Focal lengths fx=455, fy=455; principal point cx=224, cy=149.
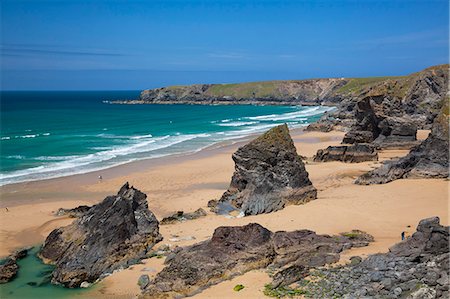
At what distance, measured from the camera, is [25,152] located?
1912 inches

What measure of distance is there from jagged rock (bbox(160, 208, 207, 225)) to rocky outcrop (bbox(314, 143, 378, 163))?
15857 mm

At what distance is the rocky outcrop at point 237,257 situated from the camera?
13.9 m

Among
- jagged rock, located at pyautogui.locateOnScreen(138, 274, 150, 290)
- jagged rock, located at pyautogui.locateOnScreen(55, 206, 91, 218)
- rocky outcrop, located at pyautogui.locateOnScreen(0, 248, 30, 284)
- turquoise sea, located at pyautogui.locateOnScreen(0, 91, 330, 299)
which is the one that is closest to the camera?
jagged rock, located at pyautogui.locateOnScreen(138, 274, 150, 290)

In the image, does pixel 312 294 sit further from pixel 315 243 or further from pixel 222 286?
pixel 315 243

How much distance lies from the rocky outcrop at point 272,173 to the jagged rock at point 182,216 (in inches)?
32.9

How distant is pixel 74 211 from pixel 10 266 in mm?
7612

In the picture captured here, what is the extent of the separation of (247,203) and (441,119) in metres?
13.2

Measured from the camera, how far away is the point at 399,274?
11.9m

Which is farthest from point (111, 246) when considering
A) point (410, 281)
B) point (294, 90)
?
point (294, 90)

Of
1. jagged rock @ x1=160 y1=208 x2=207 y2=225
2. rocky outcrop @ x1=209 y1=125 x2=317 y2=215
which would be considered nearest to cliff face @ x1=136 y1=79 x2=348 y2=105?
rocky outcrop @ x1=209 y1=125 x2=317 y2=215

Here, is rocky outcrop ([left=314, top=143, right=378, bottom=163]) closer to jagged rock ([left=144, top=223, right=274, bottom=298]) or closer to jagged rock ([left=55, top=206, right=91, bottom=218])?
jagged rock ([left=55, top=206, right=91, bottom=218])

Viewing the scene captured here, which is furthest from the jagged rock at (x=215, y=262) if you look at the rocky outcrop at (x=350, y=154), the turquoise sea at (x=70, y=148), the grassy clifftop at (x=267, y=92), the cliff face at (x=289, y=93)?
the grassy clifftop at (x=267, y=92)

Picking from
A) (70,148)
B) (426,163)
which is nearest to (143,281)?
(426,163)

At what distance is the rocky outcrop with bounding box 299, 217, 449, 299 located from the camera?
1122 cm
